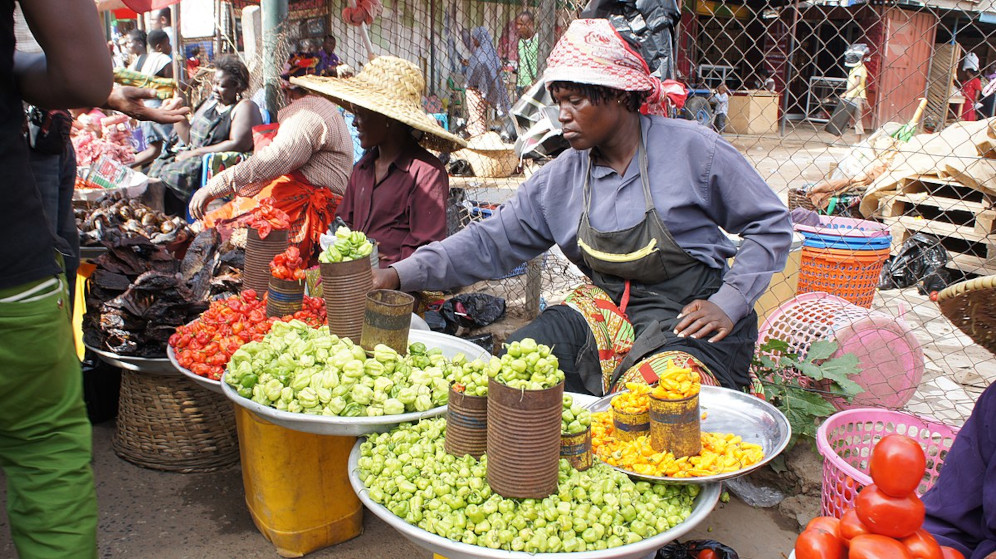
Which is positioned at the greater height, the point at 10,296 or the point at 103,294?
the point at 10,296

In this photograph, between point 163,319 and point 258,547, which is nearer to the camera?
point 258,547

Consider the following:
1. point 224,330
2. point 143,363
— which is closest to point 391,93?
point 224,330

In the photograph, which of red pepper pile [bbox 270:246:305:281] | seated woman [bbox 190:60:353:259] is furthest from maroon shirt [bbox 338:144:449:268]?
red pepper pile [bbox 270:246:305:281]

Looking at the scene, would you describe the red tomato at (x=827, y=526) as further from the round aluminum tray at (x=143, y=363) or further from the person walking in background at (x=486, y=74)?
the person walking in background at (x=486, y=74)

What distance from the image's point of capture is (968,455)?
5.08 ft

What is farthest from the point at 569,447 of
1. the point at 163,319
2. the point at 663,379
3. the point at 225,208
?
the point at 225,208

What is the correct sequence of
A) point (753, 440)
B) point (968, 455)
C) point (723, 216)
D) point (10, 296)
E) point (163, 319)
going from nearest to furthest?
1. point (968, 455)
2. point (10, 296)
3. point (753, 440)
4. point (723, 216)
5. point (163, 319)

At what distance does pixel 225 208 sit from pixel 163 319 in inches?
54.4

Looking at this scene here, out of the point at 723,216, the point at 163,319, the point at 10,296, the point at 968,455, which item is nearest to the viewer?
the point at 968,455

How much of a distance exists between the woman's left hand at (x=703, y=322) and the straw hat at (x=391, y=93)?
5.81ft

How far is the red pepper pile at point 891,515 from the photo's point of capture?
119 centimetres

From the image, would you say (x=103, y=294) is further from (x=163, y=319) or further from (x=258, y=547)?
(x=258, y=547)

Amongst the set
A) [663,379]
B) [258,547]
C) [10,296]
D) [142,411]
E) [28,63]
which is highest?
[28,63]

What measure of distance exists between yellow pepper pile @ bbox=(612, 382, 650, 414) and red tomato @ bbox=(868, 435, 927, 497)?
2.47 feet
